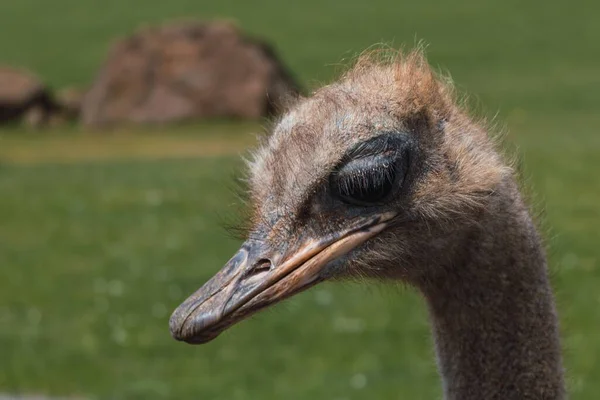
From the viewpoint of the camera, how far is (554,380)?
3.06 metres

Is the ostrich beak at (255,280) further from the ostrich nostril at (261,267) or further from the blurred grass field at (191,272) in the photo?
the blurred grass field at (191,272)

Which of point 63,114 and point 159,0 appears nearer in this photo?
point 63,114

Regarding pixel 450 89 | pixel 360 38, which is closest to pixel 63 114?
pixel 360 38

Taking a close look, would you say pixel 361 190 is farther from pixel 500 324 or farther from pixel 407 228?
pixel 500 324

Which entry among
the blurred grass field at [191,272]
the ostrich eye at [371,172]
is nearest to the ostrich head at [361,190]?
the ostrich eye at [371,172]

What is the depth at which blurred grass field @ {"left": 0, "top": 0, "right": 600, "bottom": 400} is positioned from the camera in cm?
719

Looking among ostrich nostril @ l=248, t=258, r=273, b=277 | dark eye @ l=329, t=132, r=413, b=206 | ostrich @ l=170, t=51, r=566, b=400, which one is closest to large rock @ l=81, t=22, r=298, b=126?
ostrich @ l=170, t=51, r=566, b=400

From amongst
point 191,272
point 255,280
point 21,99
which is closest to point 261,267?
point 255,280

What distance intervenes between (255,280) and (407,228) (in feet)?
1.32

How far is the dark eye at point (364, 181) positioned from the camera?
278 cm

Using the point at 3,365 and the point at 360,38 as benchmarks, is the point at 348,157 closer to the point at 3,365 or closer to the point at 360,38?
the point at 3,365

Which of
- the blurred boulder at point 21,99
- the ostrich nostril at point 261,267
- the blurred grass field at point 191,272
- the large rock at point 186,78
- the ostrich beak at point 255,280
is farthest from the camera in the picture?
the blurred boulder at point 21,99

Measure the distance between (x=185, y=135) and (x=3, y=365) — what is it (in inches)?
436

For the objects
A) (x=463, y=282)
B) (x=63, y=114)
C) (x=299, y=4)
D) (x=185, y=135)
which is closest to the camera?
(x=463, y=282)
